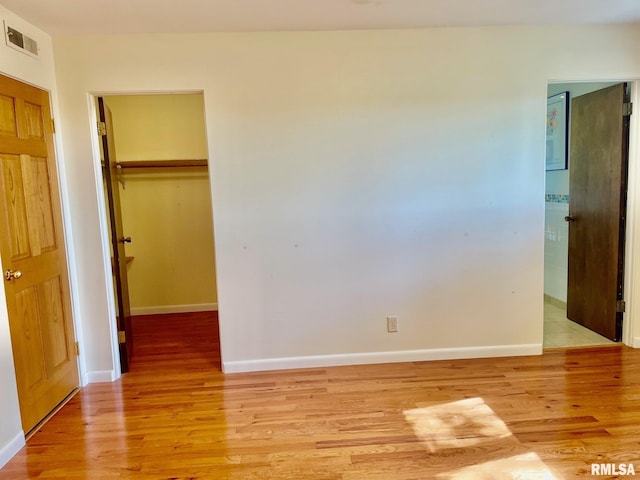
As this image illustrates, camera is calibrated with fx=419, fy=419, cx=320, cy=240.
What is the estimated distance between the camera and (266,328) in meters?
3.21

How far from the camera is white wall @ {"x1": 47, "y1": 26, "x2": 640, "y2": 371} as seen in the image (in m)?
2.97

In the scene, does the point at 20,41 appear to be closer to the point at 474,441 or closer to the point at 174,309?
the point at 174,309

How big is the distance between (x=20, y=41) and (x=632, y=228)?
4.50m

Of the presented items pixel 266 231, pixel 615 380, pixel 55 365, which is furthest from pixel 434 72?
pixel 55 365

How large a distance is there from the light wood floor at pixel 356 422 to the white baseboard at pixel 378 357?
0.06m

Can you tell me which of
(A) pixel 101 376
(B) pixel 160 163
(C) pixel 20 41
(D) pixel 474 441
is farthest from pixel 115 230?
(D) pixel 474 441

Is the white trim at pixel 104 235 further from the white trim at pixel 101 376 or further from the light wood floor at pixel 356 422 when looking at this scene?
the light wood floor at pixel 356 422

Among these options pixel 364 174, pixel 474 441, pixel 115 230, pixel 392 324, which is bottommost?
pixel 474 441

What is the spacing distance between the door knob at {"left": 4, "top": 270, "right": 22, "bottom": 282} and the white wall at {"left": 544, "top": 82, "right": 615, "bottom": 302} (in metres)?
4.57

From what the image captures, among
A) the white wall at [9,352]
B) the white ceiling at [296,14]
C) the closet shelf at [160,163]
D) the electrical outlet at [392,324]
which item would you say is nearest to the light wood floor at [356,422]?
the white wall at [9,352]

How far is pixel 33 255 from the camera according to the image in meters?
2.56

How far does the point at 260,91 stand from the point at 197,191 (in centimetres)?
206

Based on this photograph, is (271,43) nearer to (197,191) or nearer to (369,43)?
(369,43)

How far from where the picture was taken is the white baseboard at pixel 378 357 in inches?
127
